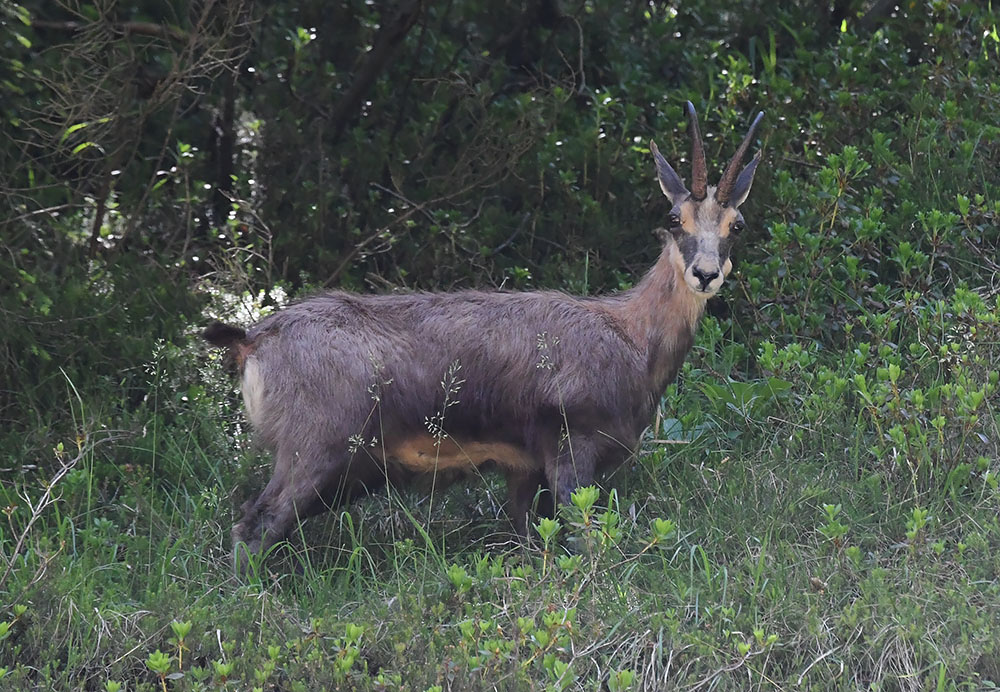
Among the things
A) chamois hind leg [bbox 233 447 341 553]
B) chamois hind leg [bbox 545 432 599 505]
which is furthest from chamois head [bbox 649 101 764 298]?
chamois hind leg [bbox 233 447 341 553]

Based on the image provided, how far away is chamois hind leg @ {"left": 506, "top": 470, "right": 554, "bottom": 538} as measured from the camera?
6.66 m

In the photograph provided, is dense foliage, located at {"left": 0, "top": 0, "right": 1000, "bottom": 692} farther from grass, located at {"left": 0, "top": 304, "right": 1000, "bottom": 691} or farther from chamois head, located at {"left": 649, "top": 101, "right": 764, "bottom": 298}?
chamois head, located at {"left": 649, "top": 101, "right": 764, "bottom": 298}

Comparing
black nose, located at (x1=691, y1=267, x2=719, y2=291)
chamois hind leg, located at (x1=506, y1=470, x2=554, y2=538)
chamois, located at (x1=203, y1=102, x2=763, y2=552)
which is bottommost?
chamois hind leg, located at (x1=506, y1=470, x2=554, y2=538)

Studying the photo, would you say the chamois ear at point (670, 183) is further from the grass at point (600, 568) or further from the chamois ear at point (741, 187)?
the grass at point (600, 568)

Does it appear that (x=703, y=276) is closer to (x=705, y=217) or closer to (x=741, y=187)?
(x=705, y=217)

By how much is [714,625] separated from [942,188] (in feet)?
12.8

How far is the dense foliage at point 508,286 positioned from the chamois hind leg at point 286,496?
0.19 metres

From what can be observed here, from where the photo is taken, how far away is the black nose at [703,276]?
21.0 feet

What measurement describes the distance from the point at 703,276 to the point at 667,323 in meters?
0.40

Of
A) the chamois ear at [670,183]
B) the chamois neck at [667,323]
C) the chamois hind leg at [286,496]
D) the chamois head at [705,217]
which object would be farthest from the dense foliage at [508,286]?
the chamois ear at [670,183]

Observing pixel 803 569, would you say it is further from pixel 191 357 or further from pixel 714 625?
pixel 191 357

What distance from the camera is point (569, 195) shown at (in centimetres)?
860

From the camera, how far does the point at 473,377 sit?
255 inches

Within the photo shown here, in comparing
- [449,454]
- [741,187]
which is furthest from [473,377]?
[741,187]
